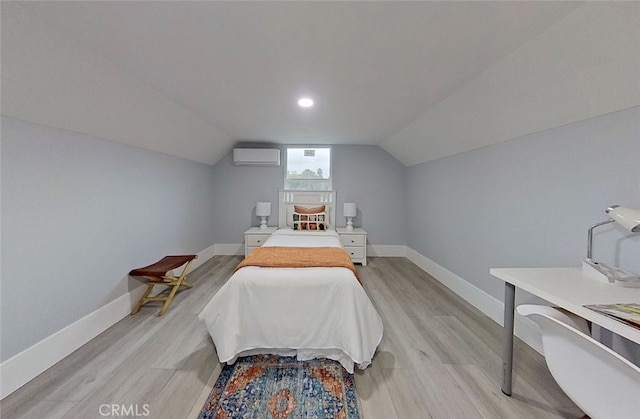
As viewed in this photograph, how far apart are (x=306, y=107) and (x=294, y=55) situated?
3.42 feet

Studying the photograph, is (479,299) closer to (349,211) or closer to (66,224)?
(349,211)

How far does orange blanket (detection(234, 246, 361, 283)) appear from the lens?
220cm

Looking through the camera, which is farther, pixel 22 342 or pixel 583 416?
pixel 22 342

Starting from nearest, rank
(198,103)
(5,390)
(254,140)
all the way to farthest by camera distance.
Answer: (5,390) → (198,103) → (254,140)

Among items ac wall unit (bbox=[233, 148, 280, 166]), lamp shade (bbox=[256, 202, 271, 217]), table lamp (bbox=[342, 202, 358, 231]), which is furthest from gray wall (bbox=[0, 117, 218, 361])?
table lamp (bbox=[342, 202, 358, 231])

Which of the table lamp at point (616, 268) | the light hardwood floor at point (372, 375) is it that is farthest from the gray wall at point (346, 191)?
the table lamp at point (616, 268)

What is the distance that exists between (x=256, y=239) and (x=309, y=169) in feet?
5.36

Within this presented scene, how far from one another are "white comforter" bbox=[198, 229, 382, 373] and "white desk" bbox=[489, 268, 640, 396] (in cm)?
83

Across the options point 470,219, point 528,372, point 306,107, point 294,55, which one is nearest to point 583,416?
point 528,372

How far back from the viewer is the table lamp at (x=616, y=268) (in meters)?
1.28

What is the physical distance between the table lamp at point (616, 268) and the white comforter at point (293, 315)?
4.43 feet

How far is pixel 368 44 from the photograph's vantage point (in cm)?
157

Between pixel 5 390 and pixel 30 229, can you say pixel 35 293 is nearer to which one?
pixel 30 229

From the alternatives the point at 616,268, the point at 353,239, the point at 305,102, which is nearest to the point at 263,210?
the point at 353,239
